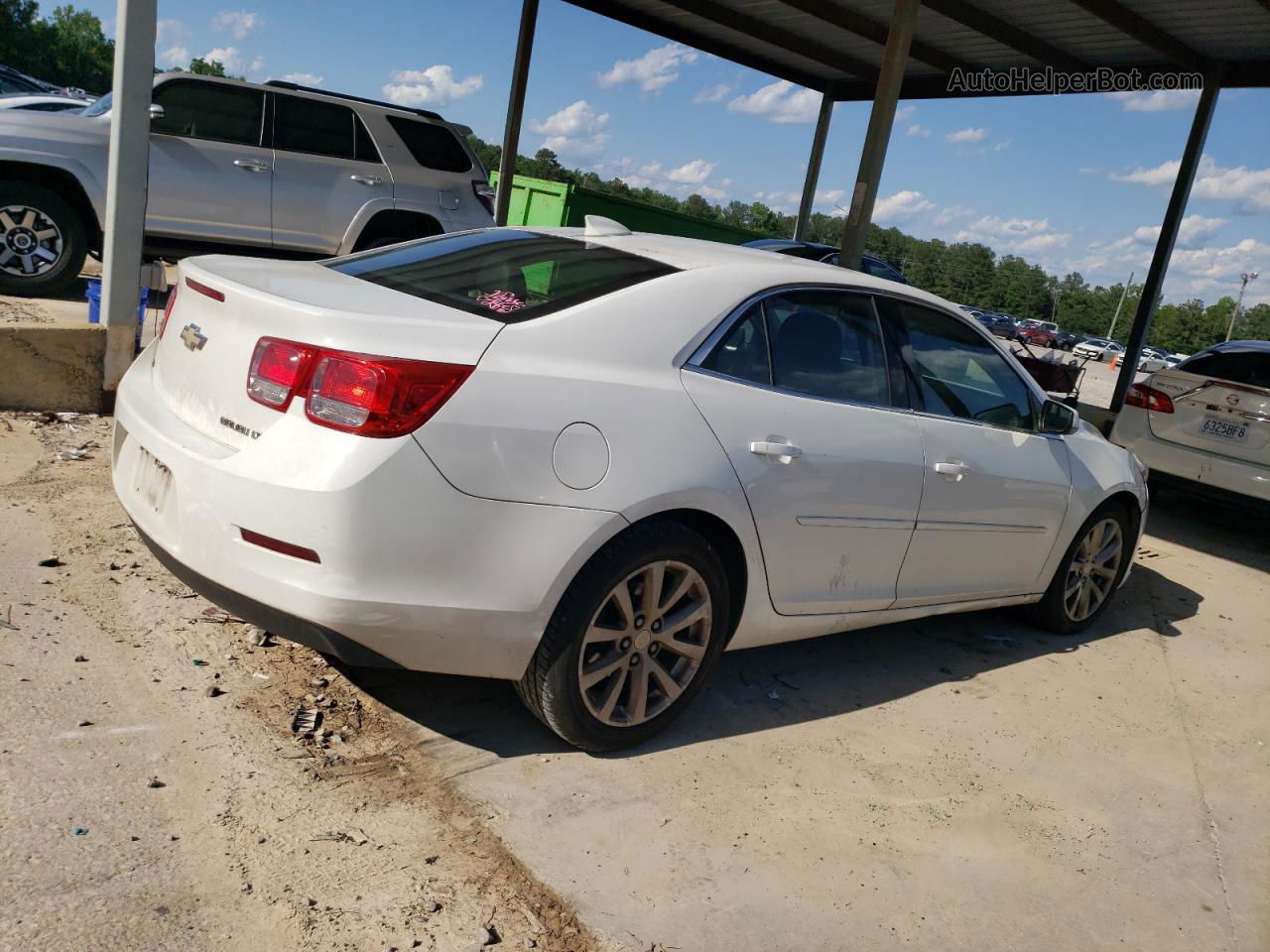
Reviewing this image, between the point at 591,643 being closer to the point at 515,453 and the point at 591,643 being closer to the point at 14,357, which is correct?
the point at 515,453

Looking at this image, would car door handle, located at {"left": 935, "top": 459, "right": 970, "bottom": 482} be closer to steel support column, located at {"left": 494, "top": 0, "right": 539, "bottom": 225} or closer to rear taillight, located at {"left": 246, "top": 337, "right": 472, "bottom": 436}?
rear taillight, located at {"left": 246, "top": 337, "right": 472, "bottom": 436}

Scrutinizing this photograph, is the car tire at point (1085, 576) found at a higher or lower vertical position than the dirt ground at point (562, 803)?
higher

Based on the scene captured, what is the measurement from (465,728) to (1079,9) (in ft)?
33.2

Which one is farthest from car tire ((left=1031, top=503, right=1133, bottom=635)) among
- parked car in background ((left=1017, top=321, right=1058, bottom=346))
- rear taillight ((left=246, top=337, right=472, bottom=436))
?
parked car in background ((left=1017, top=321, right=1058, bottom=346))

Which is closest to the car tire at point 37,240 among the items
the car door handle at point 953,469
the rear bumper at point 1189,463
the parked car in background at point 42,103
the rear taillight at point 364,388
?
the parked car in background at point 42,103

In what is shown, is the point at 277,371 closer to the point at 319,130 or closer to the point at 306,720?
the point at 306,720

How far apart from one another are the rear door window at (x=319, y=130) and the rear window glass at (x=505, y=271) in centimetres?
638

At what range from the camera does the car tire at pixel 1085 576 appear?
5.19 meters

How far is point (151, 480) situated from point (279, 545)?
0.66 m

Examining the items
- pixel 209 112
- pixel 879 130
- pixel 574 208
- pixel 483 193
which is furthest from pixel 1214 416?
pixel 574 208

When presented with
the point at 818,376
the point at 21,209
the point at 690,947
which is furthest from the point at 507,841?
the point at 21,209

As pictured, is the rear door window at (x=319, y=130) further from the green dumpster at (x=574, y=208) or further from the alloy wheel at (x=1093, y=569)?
the alloy wheel at (x=1093, y=569)

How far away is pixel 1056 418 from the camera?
4855 mm

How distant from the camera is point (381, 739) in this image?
328cm
